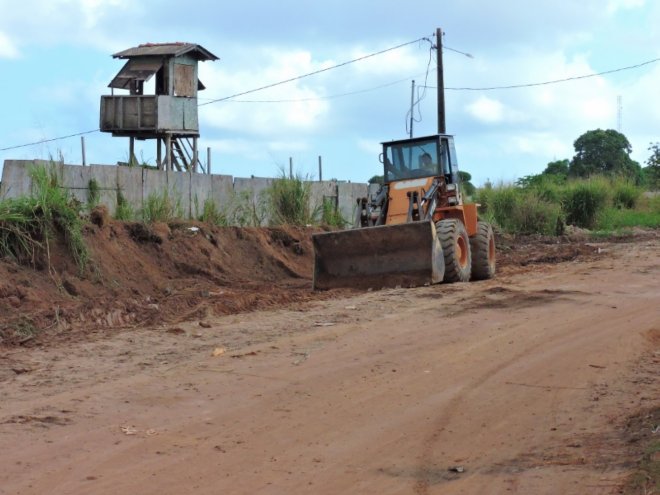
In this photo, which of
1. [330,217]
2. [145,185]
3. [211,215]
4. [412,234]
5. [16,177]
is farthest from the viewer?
[330,217]

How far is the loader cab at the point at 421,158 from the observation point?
1721 centimetres

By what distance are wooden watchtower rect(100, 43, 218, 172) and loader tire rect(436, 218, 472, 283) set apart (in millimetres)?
22690

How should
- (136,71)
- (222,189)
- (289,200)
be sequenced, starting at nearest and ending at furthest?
(222,189), (289,200), (136,71)

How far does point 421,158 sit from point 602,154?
53.9 meters

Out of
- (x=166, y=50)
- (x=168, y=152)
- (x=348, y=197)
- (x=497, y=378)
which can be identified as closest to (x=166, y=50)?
(x=166, y=50)

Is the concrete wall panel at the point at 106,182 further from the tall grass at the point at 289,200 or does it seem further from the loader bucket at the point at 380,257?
the loader bucket at the point at 380,257

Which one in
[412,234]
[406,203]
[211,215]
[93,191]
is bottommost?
[412,234]

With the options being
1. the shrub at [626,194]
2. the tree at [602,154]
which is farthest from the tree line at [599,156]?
the shrub at [626,194]

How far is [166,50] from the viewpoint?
38656 millimetres

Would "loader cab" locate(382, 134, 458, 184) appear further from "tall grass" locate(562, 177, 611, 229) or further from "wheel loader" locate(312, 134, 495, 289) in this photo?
"tall grass" locate(562, 177, 611, 229)

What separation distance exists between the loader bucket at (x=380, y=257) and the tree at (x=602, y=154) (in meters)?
53.7

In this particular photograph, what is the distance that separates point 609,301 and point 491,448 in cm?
716

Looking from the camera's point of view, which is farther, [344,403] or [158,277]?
[158,277]

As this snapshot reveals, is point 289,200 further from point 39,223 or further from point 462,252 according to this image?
point 39,223
